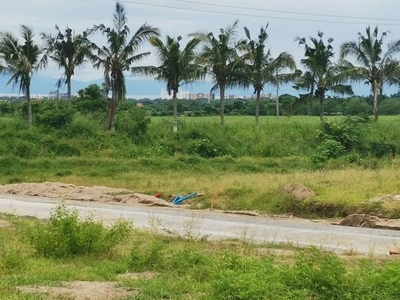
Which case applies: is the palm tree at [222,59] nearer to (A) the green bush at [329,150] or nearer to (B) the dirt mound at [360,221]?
(A) the green bush at [329,150]

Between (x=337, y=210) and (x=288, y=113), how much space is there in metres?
26.5

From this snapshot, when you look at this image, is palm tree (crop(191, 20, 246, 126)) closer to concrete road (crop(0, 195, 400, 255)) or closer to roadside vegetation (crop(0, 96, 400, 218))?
roadside vegetation (crop(0, 96, 400, 218))

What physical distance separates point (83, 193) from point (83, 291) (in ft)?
50.3

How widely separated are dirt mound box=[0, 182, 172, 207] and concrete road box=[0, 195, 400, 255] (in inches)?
44.5

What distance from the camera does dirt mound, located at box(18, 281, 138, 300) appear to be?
675cm

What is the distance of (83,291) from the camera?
22.9ft

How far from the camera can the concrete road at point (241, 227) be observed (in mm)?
12539

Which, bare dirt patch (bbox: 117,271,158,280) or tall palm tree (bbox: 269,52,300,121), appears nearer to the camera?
bare dirt patch (bbox: 117,271,158,280)

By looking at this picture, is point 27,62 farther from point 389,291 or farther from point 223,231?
point 389,291

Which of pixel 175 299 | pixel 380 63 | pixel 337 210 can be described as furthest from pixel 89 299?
pixel 380 63

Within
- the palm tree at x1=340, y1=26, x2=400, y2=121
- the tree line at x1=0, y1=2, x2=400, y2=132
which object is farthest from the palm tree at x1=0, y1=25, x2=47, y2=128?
the palm tree at x1=340, y1=26, x2=400, y2=121

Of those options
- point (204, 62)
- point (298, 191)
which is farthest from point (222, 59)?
point (298, 191)

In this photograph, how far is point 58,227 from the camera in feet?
32.2

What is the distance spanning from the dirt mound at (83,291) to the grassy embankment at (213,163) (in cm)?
1073
